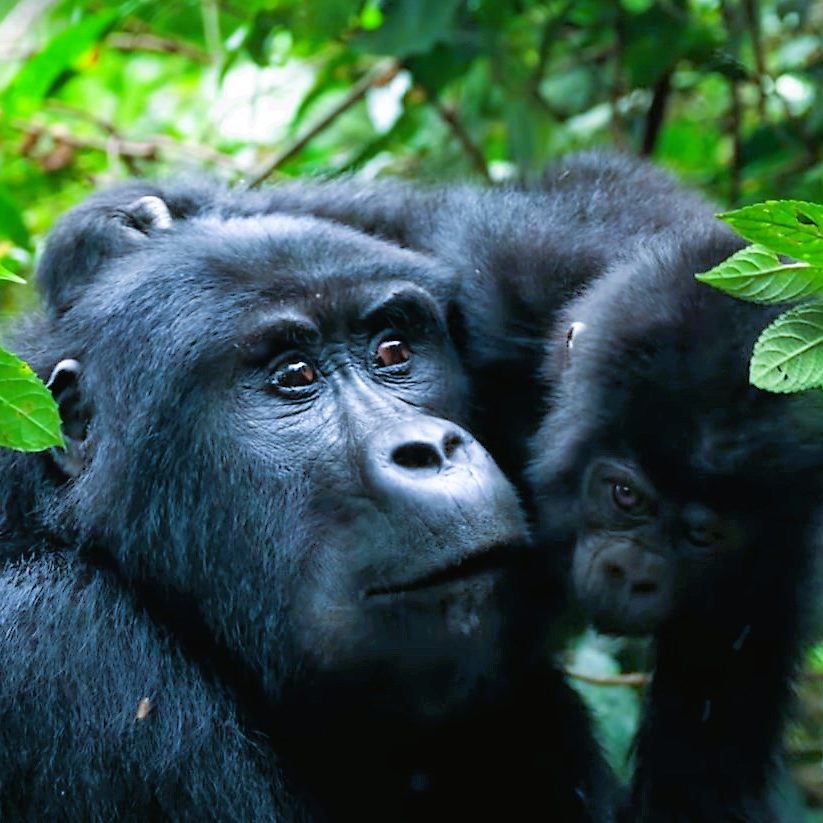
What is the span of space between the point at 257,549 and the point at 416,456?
0.47 m

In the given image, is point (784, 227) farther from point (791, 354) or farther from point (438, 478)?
point (438, 478)

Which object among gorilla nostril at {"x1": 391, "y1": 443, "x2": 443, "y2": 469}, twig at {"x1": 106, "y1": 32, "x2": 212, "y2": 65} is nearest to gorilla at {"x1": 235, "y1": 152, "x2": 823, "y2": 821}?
Answer: gorilla nostril at {"x1": 391, "y1": 443, "x2": 443, "y2": 469}

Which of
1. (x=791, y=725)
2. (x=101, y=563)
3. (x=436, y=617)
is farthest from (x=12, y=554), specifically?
(x=791, y=725)

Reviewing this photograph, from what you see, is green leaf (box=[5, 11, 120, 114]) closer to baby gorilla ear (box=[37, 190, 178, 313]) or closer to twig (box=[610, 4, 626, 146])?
baby gorilla ear (box=[37, 190, 178, 313])

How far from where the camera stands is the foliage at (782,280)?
2.51 metres

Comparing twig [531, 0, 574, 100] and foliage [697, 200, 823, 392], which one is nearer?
foliage [697, 200, 823, 392]

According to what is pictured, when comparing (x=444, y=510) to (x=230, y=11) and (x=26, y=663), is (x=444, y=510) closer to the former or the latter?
(x=26, y=663)

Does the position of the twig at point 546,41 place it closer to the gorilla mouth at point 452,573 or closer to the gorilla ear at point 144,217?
the gorilla ear at point 144,217

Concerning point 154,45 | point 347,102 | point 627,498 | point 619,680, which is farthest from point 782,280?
point 154,45

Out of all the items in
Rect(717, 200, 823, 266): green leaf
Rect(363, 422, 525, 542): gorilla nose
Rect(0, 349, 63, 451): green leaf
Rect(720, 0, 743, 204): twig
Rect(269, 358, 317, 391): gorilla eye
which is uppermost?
Rect(717, 200, 823, 266): green leaf

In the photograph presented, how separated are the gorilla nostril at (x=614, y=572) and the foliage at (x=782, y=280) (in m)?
0.68

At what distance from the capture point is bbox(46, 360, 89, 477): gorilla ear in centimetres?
344

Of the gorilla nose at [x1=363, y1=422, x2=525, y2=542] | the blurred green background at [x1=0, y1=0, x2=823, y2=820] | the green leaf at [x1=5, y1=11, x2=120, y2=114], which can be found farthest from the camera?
the green leaf at [x1=5, y1=11, x2=120, y2=114]

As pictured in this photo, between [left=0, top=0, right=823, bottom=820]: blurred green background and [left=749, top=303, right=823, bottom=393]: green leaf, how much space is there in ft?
6.29
